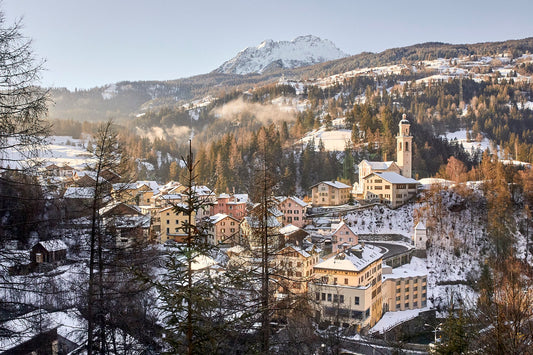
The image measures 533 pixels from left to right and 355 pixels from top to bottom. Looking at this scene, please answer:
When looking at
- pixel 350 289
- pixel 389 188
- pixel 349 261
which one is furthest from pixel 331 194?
pixel 350 289

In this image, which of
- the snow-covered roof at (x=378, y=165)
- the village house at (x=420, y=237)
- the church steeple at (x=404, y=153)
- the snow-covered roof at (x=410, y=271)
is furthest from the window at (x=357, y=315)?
the church steeple at (x=404, y=153)

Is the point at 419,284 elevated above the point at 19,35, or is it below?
below

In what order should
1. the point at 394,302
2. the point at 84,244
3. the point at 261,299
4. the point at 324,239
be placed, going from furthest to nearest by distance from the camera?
the point at 324,239
the point at 394,302
the point at 84,244
the point at 261,299

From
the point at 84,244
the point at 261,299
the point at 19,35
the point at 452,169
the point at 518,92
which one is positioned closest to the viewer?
the point at 19,35

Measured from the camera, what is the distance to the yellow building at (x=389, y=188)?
5244 cm

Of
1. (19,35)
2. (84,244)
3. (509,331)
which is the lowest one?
(509,331)

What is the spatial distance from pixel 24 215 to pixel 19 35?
10.6ft

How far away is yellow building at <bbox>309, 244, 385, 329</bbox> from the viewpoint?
27.8 meters

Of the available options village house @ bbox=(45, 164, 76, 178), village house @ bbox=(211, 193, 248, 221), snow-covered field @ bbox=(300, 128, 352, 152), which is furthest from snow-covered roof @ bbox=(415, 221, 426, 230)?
village house @ bbox=(45, 164, 76, 178)

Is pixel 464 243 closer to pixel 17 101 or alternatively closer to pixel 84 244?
pixel 84 244

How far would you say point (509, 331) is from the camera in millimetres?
8172

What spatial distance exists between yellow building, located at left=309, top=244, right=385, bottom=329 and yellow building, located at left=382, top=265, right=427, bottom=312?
7.83ft

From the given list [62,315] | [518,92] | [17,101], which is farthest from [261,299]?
[518,92]

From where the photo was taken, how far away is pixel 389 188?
52.5 meters
